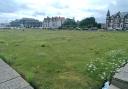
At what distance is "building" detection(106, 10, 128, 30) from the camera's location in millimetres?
131650

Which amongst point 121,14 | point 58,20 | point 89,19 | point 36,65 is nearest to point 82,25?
point 89,19

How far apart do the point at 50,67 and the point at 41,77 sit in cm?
205

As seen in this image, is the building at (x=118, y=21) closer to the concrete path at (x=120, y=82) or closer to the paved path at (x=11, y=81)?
the concrete path at (x=120, y=82)

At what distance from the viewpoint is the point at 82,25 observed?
121 meters

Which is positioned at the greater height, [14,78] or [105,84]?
[14,78]

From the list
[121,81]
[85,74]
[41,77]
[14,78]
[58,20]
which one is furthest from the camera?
[58,20]

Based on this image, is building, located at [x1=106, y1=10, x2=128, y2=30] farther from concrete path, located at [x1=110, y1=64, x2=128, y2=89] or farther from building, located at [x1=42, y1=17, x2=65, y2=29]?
concrete path, located at [x1=110, y1=64, x2=128, y2=89]

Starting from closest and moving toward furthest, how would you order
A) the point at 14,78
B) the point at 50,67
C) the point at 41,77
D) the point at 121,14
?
the point at 14,78, the point at 41,77, the point at 50,67, the point at 121,14

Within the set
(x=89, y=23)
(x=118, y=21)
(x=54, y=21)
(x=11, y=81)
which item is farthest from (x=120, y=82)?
(x=54, y=21)

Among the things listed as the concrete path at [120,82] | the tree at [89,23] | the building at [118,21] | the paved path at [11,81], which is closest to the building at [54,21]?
the building at [118,21]

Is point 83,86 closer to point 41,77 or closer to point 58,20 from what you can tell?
point 41,77

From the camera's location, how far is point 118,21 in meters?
134

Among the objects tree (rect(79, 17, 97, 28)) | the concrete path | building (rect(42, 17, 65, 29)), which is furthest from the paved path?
building (rect(42, 17, 65, 29))

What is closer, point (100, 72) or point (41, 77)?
point (41, 77)
